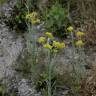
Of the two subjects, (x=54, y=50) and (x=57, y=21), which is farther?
(x=57, y=21)

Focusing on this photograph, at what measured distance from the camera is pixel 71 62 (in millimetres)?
4656

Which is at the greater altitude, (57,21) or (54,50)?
(57,21)

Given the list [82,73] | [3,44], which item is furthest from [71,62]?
[3,44]

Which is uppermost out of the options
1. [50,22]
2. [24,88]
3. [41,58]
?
[50,22]

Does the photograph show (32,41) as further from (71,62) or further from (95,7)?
(95,7)

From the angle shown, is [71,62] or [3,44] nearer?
[71,62]

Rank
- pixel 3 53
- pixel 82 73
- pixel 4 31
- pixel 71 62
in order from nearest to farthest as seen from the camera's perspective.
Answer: pixel 82 73, pixel 71 62, pixel 3 53, pixel 4 31

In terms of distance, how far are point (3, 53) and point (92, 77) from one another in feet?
4.20

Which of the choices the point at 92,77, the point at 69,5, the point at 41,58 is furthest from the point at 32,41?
the point at 69,5

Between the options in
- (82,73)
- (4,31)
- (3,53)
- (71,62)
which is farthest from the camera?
(4,31)

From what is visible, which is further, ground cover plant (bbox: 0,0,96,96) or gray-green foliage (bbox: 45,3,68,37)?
gray-green foliage (bbox: 45,3,68,37)

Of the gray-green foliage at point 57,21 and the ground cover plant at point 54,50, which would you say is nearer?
the ground cover plant at point 54,50

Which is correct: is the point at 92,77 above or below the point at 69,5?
below

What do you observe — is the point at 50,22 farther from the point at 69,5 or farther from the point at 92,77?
the point at 92,77
